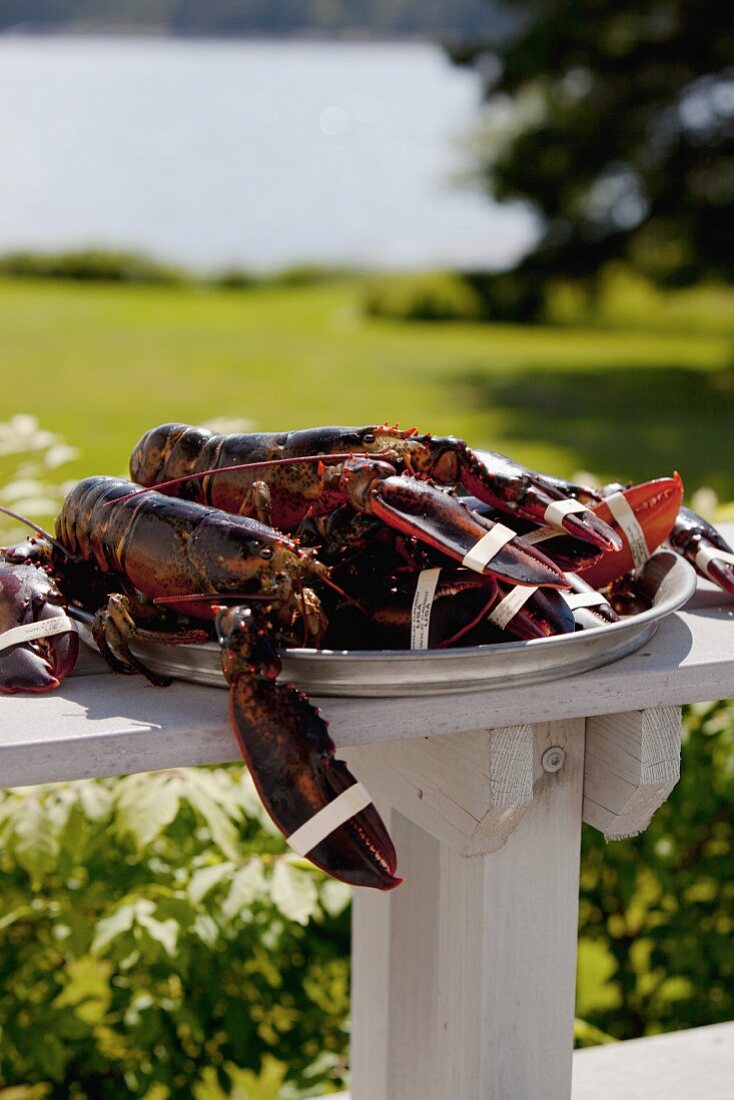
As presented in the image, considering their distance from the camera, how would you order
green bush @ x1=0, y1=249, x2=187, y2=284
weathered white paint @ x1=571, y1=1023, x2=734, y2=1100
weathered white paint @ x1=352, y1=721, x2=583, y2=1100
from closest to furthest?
weathered white paint @ x1=352, y1=721, x2=583, y2=1100 → weathered white paint @ x1=571, y1=1023, x2=734, y2=1100 → green bush @ x1=0, y1=249, x2=187, y2=284

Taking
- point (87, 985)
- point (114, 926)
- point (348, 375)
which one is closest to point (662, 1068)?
point (114, 926)

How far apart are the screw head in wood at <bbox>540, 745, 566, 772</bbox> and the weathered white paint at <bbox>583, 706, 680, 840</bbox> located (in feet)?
0.11

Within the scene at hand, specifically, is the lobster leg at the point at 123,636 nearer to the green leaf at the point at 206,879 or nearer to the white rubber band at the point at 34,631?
the white rubber band at the point at 34,631

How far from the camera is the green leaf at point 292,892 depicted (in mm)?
1754

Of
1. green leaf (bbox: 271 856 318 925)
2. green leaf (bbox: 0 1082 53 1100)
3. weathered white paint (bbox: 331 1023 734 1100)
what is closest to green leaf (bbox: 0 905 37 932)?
green leaf (bbox: 0 1082 53 1100)

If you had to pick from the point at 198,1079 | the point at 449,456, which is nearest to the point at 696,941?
the point at 198,1079

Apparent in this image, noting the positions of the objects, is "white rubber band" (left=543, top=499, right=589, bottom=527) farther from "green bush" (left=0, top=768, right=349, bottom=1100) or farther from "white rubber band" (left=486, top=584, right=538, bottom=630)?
"green bush" (left=0, top=768, right=349, bottom=1100)

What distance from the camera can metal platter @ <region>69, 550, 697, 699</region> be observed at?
42.8 inches

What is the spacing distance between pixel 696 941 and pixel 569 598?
52.4 inches

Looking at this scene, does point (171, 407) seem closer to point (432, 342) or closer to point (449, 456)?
point (432, 342)

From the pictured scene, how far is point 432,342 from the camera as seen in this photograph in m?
14.1

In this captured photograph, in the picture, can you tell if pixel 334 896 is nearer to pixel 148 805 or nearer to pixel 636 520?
pixel 148 805

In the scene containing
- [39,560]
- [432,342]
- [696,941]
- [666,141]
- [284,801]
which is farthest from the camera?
[432,342]

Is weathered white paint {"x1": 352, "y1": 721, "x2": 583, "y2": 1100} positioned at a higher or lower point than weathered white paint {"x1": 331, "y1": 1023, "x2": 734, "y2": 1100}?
higher
